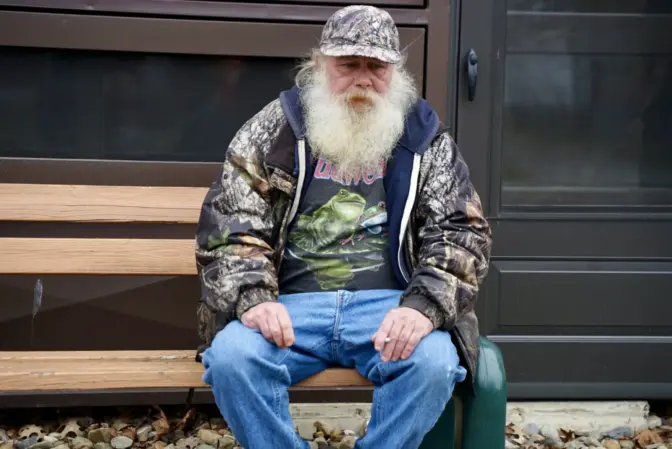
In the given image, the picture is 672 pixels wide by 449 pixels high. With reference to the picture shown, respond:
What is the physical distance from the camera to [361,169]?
9.47 feet

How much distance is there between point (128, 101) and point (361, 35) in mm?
1335

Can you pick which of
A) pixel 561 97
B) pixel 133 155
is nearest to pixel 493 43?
pixel 561 97

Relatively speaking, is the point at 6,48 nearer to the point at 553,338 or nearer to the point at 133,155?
the point at 133,155

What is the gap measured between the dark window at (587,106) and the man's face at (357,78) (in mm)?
1095

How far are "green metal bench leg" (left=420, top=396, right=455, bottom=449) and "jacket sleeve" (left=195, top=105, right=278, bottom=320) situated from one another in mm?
641

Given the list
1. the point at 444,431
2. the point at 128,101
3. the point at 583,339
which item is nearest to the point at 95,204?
the point at 128,101

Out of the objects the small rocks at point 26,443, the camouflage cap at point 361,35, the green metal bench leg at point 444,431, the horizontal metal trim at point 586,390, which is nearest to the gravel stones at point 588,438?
the horizontal metal trim at point 586,390

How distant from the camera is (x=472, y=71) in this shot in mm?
3686

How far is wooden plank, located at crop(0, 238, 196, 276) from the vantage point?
314cm

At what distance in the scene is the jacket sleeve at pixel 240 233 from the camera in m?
2.65

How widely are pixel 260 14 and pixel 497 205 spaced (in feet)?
4.17

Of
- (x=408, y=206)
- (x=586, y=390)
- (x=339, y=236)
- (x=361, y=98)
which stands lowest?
(x=586, y=390)

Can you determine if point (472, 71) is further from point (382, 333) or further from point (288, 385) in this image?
point (288, 385)

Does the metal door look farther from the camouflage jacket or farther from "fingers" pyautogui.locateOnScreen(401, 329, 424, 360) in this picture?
"fingers" pyautogui.locateOnScreen(401, 329, 424, 360)
